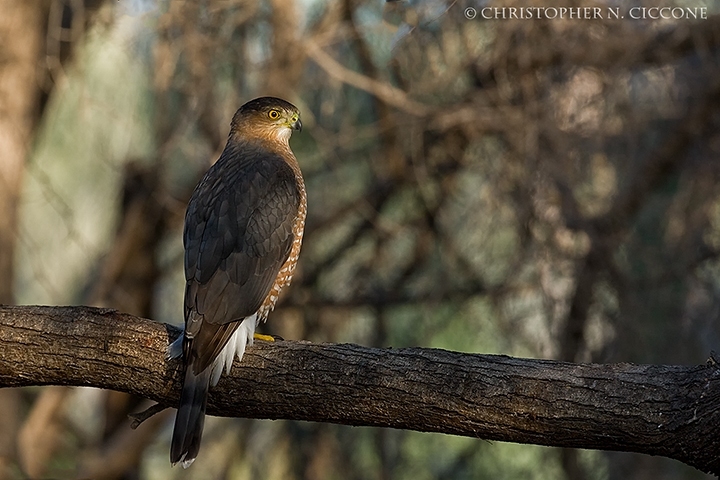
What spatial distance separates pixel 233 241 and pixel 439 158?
3.94 m

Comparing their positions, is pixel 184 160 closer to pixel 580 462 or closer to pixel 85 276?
pixel 85 276

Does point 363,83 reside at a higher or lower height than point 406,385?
higher

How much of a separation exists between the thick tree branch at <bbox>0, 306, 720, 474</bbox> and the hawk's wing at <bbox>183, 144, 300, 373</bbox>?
0.19m

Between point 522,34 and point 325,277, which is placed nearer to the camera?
point 522,34

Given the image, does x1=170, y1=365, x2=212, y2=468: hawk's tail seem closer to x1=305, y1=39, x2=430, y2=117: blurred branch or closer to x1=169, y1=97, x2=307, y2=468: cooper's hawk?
x1=169, y1=97, x2=307, y2=468: cooper's hawk

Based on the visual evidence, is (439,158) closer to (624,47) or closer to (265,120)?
(624,47)

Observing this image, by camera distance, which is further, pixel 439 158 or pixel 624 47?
pixel 439 158

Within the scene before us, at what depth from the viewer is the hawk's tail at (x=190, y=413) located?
377cm

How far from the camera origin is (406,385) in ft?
11.7

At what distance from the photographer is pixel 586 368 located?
341cm

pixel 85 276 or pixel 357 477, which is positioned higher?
pixel 85 276

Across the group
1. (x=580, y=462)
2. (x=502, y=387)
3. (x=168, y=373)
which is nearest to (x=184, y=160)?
(x=580, y=462)

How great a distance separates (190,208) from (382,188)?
3641 millimetres

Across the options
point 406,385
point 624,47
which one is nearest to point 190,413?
Result: point 406,385
